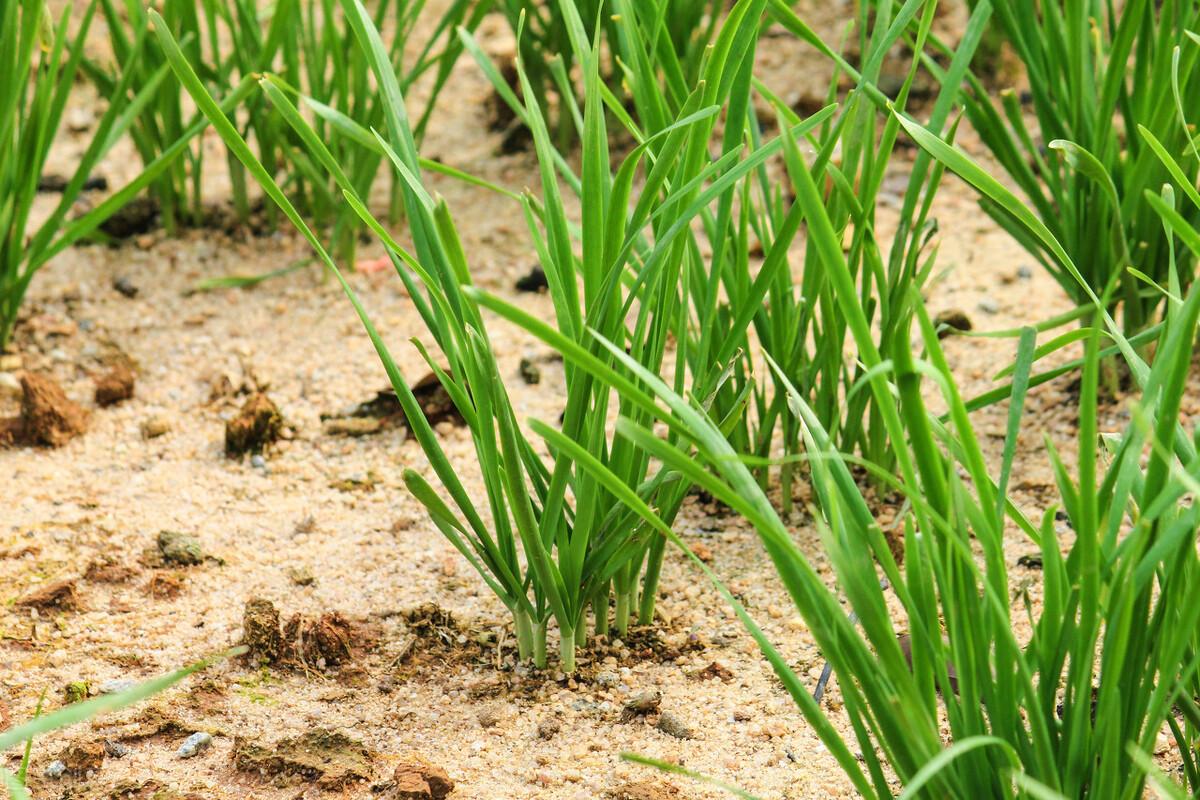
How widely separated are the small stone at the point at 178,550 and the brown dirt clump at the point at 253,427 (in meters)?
0.25

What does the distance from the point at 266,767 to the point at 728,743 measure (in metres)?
0.40

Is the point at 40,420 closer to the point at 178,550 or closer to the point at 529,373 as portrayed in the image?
the point at 178,550

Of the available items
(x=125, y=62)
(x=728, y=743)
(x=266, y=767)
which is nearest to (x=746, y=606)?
(x=728, y=743)

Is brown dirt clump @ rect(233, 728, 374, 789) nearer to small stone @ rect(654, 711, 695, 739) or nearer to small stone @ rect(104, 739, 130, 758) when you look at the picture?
small stone @ rect(104, 739, 130, 758)

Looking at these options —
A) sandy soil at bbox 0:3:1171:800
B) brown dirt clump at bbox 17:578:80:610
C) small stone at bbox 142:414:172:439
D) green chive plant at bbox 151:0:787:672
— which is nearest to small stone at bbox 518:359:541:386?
sandy soil at bbox 0:3:1171:800

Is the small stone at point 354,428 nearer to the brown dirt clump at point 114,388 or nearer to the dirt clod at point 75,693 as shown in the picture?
the brown dirt clump at point 114,388

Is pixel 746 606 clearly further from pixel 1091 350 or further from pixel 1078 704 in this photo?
pixel 1091 350

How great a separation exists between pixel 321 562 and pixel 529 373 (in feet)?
1.62

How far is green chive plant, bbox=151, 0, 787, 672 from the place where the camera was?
1.07 meters

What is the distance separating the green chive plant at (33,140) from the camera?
1736 millimetres

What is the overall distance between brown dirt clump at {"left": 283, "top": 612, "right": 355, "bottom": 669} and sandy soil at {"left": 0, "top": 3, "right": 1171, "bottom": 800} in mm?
19

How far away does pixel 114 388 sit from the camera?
183cm

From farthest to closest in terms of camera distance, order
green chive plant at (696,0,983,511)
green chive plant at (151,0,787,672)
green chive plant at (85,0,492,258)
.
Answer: green chive plant at (85,0,492,258) → green chive plant at (696,0,983,511) → green chive plant at (151,0,787,672)

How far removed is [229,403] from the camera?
1.86m
